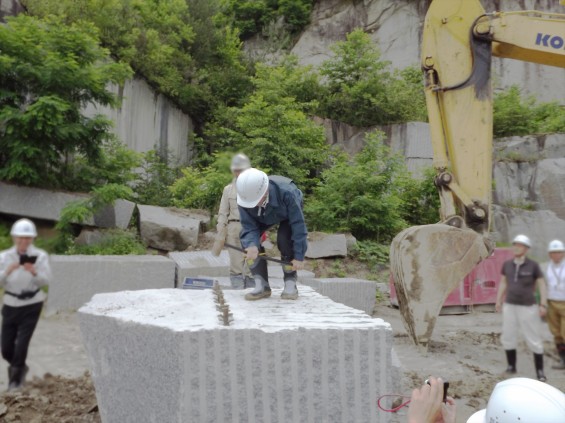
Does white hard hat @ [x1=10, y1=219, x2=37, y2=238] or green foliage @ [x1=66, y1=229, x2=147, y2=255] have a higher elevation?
white hard hat @ [x1=10, y1=219, x2=37, y2=238]

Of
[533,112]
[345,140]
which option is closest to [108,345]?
[345,140]

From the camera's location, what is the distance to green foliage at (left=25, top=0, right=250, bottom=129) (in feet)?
40.4

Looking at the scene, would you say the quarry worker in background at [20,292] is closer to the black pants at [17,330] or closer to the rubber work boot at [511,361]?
the black pants at [17,330]

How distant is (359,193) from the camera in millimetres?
11328

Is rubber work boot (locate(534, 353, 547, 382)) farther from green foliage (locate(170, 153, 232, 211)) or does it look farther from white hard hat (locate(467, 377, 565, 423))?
green foliage (locate(170, 153, 232, 211))

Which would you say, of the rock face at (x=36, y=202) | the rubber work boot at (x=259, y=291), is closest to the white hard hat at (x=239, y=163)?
the rubber work boot at (x=259, y=291)

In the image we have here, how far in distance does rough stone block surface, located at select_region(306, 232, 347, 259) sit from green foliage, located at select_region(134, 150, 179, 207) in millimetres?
3149

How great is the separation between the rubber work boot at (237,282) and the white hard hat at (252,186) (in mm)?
2503

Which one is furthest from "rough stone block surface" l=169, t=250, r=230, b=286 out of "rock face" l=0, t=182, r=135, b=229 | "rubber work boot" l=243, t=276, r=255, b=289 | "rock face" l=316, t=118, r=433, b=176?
"rock face" l=316, t=118, r=433, b=176

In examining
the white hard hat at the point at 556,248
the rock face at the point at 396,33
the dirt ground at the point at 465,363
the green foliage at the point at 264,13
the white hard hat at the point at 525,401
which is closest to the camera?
the white hard hat at the point at 525,401

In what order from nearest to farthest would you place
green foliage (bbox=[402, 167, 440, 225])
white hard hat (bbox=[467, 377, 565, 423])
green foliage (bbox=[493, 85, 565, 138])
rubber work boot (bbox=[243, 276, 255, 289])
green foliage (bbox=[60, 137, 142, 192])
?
white hard hat (bbox=[467, 377, 565, 423]) < rubber work boot (bbox=[243, 276, 255, 289]) < green foliage (bbox=[60, 137, 142, 192]) < green foliage (bbox=[402, 167, 440, 225]) < green foliage (bbox=[493, 85, 565, 138])

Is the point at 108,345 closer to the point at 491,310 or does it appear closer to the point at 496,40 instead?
the point at 496,40

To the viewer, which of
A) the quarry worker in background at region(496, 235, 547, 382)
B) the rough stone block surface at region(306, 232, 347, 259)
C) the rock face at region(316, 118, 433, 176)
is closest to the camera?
the quarry worker in background at region(496, 235, 547, 382)

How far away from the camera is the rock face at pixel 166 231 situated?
352 inches
